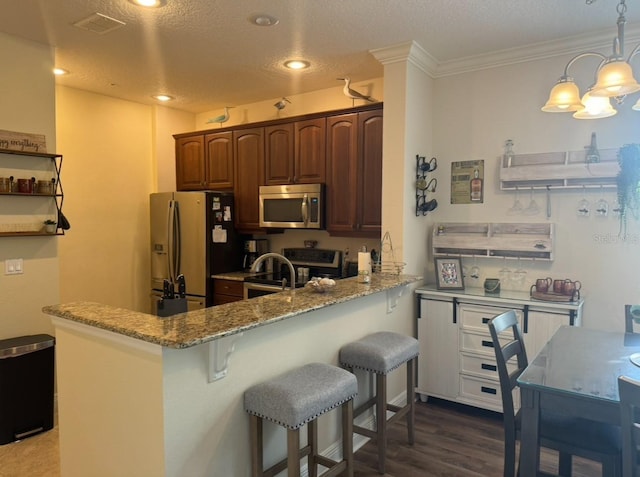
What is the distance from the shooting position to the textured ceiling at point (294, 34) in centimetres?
266

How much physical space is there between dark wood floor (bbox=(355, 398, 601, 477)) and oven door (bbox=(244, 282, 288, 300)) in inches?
63.6

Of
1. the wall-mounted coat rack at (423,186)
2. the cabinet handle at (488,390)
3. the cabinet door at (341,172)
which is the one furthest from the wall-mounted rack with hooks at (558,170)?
the cabinet handle at (488,390)

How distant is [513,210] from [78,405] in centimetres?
311

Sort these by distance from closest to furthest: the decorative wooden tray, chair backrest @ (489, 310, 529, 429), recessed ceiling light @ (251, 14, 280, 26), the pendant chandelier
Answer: the pendant chandelier < chair backrest @ (489, 310, 529, 429) < recessed ceiling light @ (251, 14, 280, 26) < the decorative wooden tray

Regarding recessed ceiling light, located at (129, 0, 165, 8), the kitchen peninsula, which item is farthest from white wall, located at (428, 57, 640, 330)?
recessed ceiling light, located at (129, 0, 165, 8)

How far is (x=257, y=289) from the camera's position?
4.21 m

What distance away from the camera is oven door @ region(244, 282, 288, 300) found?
4.12 meters

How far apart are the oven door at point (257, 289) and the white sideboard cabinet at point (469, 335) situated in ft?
4.46

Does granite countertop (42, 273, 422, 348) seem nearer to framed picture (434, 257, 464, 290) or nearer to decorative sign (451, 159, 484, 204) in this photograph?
framed picture (434, 257, 464, 290)

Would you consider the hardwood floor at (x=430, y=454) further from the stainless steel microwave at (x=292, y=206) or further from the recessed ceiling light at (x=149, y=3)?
the recessed ceiling light at (x=149, y=3)

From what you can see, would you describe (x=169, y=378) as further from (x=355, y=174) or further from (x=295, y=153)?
(x=295, y=153)

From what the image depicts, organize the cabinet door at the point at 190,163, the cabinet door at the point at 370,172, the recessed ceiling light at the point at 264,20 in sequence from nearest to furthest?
the recessed ceiling light at the point at 264,20 < the cabinet door at the point at 370,172 < the cabinet door at the point at 190,163

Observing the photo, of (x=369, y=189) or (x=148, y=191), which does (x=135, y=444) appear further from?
(x=148, y=191)

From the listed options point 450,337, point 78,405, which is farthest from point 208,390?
point 450,337
